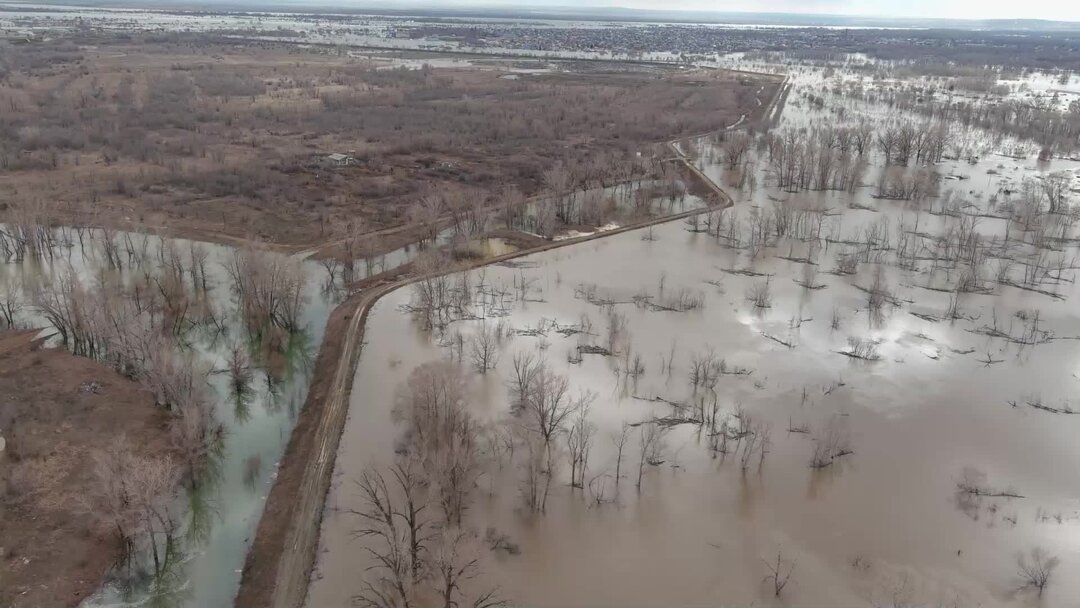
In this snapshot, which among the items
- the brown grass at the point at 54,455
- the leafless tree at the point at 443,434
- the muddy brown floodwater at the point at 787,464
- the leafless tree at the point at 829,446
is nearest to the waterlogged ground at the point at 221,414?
the brown grass at the point at 54,455

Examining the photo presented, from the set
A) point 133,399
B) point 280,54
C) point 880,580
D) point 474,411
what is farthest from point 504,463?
point 280,54

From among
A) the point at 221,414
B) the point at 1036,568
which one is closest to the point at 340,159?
the point at 221,414

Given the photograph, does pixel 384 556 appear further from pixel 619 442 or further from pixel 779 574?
pixel 779 574

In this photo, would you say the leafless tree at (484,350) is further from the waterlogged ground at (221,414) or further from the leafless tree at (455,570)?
the leafless tree at (455,570)

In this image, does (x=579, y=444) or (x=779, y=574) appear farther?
(x=579, y=444)

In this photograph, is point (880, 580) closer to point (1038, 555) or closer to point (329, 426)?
point (1038, 555)

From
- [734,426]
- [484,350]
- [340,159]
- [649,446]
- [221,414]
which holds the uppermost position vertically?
[340,159]
